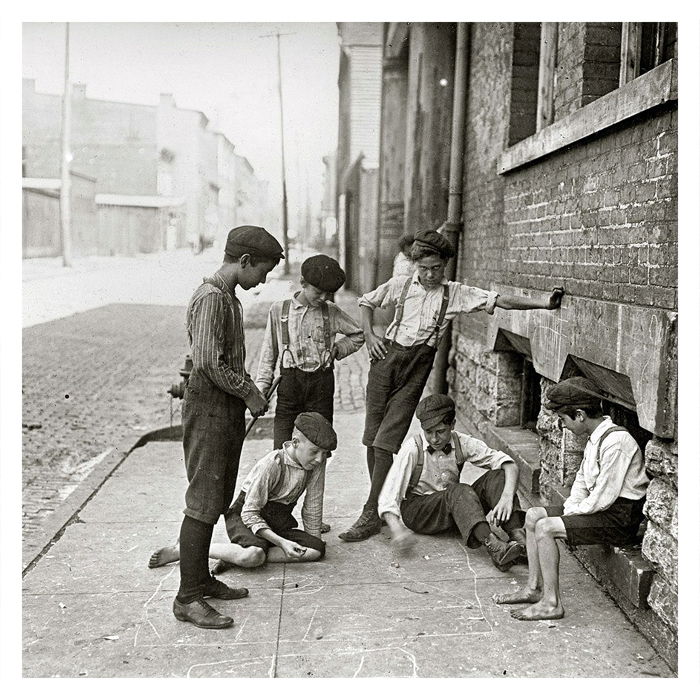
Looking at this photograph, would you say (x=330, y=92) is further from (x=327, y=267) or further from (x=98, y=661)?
(x=98, y=661)

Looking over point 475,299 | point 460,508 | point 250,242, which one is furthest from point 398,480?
point 250,242

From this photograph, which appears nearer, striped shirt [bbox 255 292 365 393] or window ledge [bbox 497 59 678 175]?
window ledge [bbox 497 59 678 175]

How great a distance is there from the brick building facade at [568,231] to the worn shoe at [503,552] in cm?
38

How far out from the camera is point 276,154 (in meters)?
5.55

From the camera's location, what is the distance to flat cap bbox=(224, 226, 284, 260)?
12.5ft

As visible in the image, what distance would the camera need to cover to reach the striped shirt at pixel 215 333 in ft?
12.3

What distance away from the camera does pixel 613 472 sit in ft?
12.4

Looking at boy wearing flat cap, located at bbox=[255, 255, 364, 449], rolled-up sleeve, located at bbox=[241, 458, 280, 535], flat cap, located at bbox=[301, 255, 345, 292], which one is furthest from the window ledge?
rolled-up sleeve, located at bbox=[241, 458, 280, 535]

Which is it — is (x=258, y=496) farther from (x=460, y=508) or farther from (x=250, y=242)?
(x=250, y=242)

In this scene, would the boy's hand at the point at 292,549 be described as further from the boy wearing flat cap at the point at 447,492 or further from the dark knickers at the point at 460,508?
the dark knickers at the point at 460,508

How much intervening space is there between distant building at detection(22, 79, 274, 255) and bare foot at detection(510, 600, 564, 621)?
2.90 meters

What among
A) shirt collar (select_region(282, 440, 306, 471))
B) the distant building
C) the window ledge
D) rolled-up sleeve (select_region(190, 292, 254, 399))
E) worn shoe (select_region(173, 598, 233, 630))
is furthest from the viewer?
the distant building

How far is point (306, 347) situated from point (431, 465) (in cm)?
94

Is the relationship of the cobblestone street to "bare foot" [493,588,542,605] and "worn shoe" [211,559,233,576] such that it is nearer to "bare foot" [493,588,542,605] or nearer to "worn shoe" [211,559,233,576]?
"worn shoe" [211,559,233,576]
